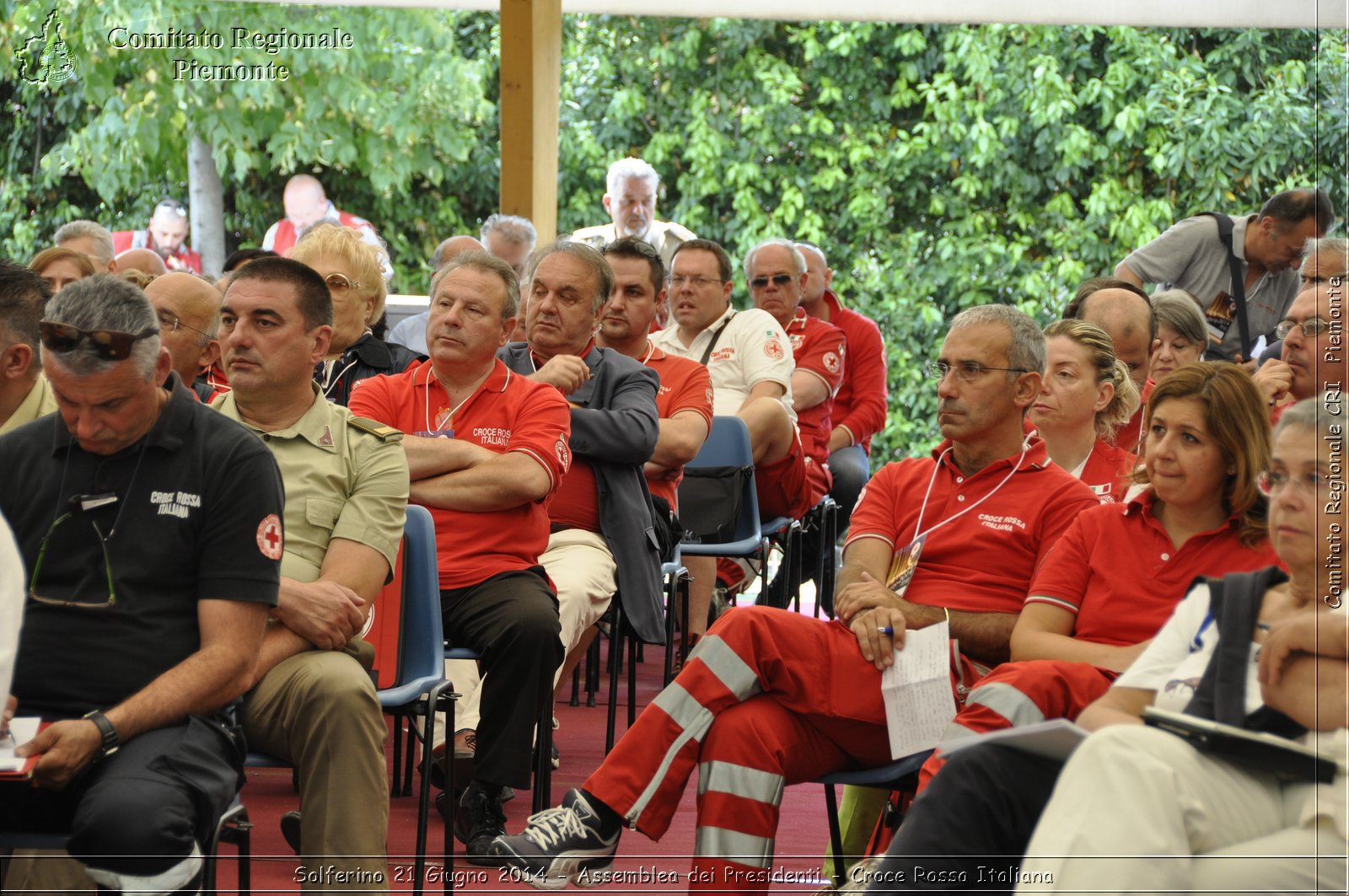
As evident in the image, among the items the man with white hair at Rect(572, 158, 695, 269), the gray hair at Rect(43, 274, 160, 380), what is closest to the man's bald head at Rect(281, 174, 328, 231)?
the man with white hair at Rect(572, 158, 695, 269)

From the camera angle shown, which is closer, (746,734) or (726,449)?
(746,734)

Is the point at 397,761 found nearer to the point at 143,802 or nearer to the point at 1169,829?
the point at 143,802

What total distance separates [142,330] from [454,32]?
9.94 metres

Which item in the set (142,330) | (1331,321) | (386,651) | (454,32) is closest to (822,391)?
(1331,321)

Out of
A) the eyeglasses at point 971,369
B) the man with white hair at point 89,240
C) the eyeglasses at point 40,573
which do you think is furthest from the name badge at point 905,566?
the man with white hair at point 89,240

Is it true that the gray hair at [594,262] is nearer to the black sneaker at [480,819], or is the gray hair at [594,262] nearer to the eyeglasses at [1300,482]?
the black sneaker at [480,819]

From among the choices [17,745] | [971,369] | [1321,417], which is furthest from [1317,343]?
[17,745]

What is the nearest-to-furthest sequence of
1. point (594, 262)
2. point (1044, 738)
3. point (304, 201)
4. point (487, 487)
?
point (1044, 738), point (487, 487), point (594, 262), point (304, 201)

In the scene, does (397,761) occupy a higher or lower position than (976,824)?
lower

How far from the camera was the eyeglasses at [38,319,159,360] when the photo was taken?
2408mm

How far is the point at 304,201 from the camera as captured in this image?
9188mm

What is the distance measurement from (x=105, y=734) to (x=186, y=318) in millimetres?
1707

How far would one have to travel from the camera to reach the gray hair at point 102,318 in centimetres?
242

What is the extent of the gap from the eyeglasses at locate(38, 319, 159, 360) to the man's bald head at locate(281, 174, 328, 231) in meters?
6.78
